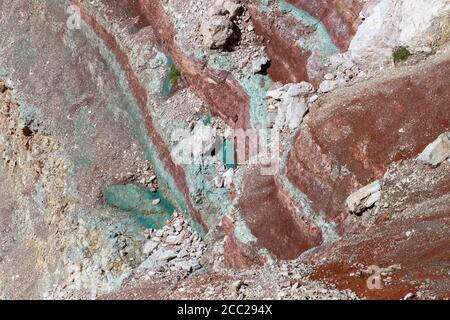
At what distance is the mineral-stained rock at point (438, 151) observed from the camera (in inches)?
987

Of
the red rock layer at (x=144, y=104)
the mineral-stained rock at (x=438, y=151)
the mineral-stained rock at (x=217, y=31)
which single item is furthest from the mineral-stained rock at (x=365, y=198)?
the mineral-stained rock at (x=217, y=31)

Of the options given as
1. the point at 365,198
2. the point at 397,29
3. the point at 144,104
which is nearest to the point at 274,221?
the point at 365,198

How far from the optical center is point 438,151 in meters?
25.2

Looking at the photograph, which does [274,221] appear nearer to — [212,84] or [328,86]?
[328,86]

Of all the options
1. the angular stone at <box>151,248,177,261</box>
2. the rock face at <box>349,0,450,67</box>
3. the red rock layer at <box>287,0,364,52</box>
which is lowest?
the angular stone at <box>151,248,177,261</box>

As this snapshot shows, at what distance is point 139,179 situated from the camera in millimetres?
37344

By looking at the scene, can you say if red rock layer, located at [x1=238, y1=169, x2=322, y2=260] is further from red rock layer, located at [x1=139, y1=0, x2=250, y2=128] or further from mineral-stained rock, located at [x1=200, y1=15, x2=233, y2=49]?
mineral-stained rock, located at [x1=200, y1=15, x2=233, y2=49]

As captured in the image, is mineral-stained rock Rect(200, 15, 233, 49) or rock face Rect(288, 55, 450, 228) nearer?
rock face Rect(288, 55, 450, 228)

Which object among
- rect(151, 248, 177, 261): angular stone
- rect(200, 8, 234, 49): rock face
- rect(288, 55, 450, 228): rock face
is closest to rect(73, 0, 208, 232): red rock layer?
rect(151, 248, 177, 261): angular stone

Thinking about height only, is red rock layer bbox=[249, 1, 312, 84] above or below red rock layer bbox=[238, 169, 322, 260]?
above

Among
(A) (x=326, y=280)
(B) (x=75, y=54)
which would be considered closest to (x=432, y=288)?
(A) (x=326, y=280)

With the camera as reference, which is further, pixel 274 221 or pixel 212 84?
pixel 212 84

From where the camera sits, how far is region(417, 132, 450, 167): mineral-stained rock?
25062 millimetres

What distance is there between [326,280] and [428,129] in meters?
8.23
